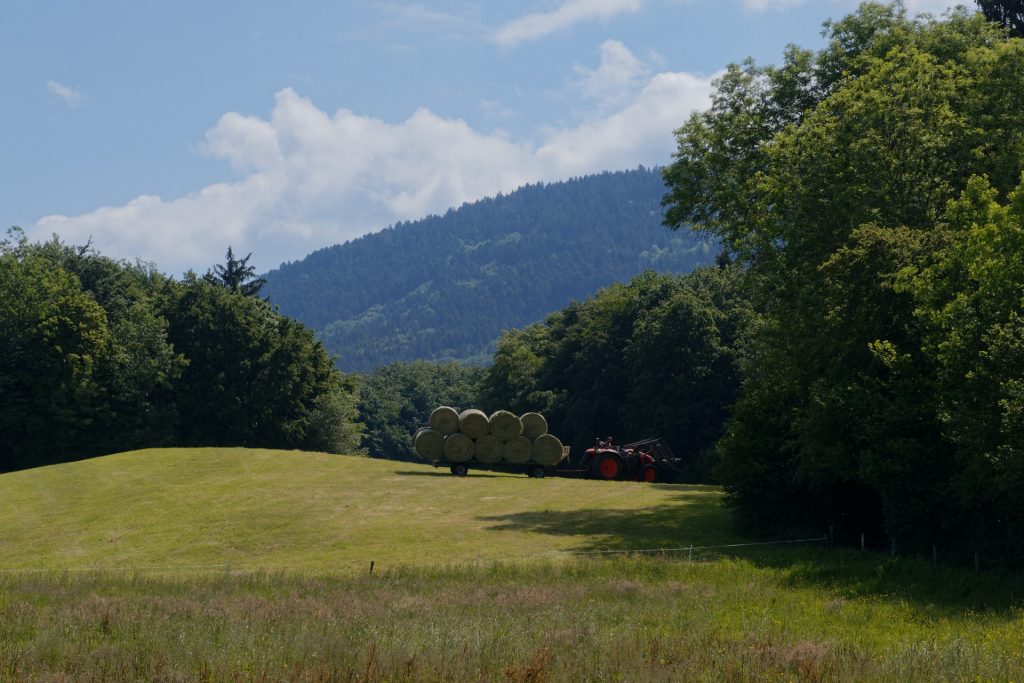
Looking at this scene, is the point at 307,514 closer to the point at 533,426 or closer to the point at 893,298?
the point at 533,426

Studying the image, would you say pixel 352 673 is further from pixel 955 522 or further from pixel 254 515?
pixel 254 515

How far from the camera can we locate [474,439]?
53344 mm

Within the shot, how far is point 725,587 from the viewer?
77.3 feet

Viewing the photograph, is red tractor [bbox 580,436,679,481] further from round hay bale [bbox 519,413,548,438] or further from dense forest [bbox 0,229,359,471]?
dense forest [bbox 0,229,359,471]

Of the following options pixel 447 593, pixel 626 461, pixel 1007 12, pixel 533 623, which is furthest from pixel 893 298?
pixel 626 461

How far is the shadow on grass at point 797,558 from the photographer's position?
22781 mm

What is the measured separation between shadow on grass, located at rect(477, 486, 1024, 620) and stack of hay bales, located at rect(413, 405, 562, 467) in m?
11.3

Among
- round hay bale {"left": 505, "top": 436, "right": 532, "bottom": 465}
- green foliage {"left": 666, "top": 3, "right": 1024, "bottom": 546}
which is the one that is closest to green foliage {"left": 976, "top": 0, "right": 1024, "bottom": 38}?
green foliage {"left": 666, "top": 3, "right": 1024, "bottom": 546}

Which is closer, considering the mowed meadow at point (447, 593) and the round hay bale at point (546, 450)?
the mowed meadow at point (447, 593)

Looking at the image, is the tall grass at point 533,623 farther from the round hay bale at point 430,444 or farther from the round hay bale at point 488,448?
the round hay bale at point 430,444

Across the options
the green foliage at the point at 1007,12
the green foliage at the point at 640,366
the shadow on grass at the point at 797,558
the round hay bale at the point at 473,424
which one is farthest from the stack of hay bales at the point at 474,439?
the green foliage at the point at 1007,12

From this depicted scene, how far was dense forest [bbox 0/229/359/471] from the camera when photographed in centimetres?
7356

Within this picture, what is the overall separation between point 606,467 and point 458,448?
10560 millimetres

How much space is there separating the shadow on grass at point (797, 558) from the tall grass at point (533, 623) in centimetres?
12
